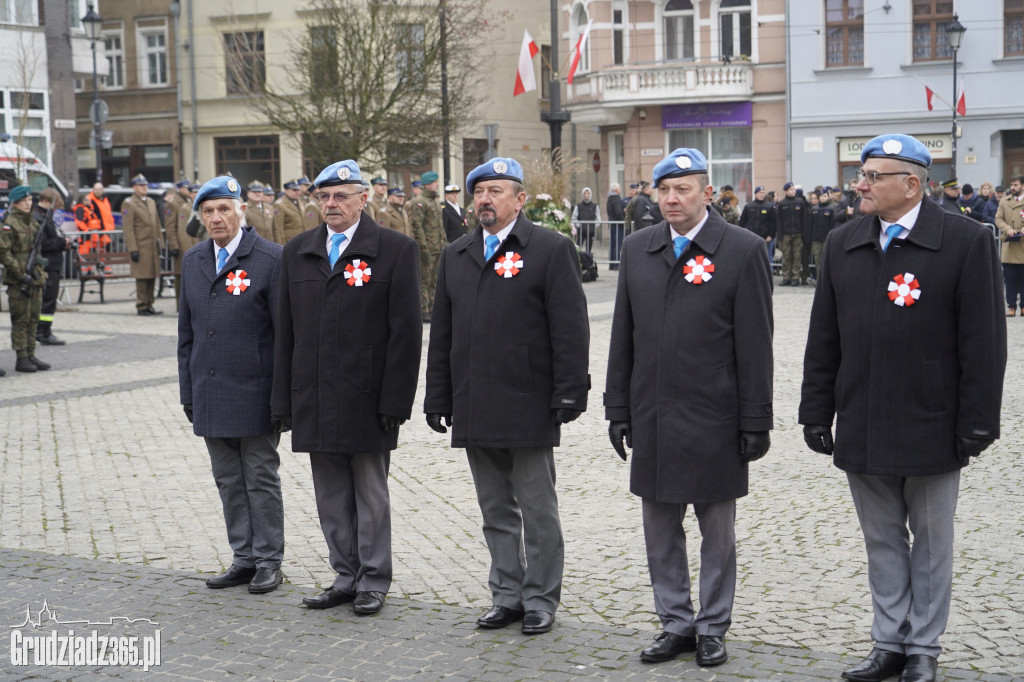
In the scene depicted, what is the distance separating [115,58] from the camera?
A: 1871 inches

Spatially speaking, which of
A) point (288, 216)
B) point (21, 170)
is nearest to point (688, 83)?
point (21, 170)

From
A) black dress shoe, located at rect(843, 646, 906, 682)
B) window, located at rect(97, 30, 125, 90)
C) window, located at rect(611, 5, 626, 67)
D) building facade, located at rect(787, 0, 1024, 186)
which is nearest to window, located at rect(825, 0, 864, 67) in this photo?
building facade, located at rect(787, 0, 1024, 186)

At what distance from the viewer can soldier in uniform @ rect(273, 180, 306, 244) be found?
21641 mm

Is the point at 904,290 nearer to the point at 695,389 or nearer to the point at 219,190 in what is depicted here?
the point at 695,389

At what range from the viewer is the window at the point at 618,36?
42906 mm

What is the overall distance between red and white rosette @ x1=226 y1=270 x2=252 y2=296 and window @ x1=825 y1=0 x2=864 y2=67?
35.2 metres

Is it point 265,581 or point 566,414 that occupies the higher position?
point 566,414

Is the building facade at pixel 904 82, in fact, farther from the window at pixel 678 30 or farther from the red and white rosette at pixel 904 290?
the red and white rosette at pixel 904 290

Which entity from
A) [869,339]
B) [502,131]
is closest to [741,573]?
[869,339]

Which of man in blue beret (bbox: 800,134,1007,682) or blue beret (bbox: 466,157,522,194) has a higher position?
blue beret (bbox: 466,157,522,194)

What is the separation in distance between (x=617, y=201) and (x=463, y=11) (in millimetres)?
7926

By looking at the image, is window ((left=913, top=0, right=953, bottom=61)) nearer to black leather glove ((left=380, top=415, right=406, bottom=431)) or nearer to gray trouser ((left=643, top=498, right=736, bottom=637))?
black leather glove ((left=380, top=415, right=406, bottom=431))

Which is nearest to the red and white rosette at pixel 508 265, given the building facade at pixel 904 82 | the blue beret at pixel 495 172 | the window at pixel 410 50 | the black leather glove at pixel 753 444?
the blue beret at pixel 495 172

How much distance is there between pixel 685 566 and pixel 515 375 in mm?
1081
